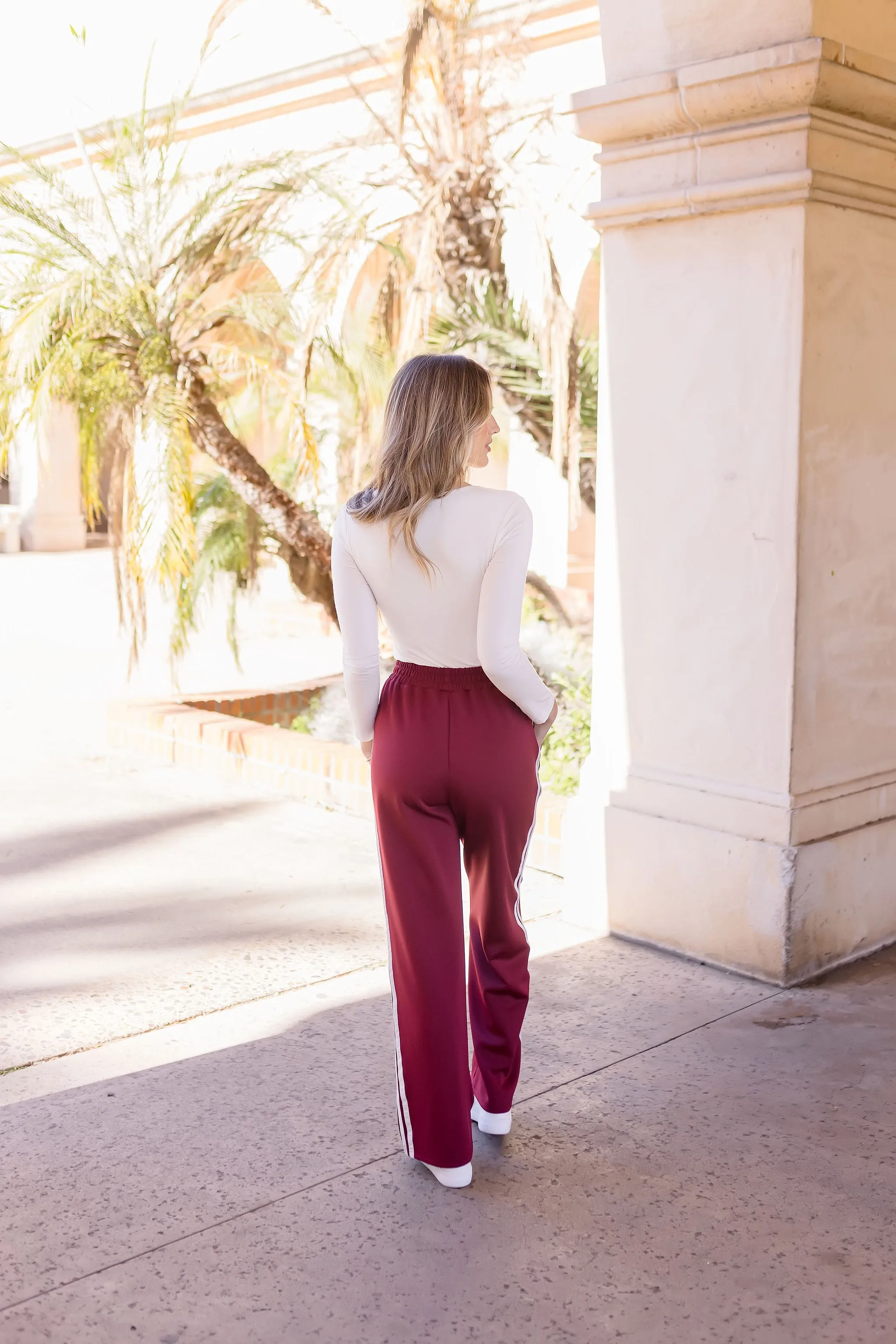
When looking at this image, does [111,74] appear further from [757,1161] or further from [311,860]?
[757,1161]

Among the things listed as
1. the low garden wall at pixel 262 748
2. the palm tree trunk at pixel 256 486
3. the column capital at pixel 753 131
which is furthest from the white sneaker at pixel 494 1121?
the palm tree trunk at pixel 256 486

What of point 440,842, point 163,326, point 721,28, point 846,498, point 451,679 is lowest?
point 440,842

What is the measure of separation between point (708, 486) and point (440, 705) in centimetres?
180

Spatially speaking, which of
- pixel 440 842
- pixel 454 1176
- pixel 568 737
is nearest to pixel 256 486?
pixel 568 737

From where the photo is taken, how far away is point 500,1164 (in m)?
3.09

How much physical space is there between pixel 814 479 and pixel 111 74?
15222 millimetres

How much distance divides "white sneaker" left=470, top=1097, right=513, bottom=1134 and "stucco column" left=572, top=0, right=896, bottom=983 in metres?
1.33

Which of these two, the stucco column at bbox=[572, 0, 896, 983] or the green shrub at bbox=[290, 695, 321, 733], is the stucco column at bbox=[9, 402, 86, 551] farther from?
the stucco column at bbox=[572, 0, 896, 983]

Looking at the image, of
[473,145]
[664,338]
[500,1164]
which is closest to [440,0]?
[473,145]

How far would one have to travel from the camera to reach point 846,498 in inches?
169

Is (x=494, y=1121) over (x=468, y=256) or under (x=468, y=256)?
under

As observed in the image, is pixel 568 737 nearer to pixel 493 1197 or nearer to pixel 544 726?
pixel 544 726

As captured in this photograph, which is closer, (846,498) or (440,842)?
(440,842)

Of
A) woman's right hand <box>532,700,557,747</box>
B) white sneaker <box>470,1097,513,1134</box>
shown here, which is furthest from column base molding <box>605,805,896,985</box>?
woman's right hand <box>532,700,557,747</box>
